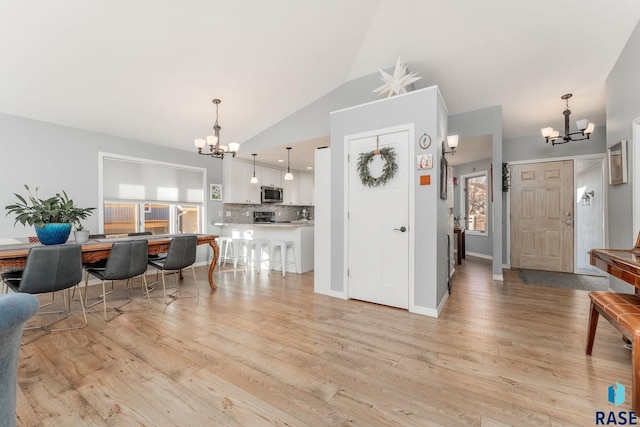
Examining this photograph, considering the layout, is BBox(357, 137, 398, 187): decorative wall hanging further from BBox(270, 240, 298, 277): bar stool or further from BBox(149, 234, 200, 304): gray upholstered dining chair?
BBox(149, 234, 200, 304): gray upholstered dining chair

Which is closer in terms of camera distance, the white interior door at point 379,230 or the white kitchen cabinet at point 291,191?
the white interior door at point 379,230

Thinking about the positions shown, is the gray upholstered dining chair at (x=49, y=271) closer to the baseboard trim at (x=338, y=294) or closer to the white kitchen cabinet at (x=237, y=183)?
the baseboard trim at (x=338, y=294)

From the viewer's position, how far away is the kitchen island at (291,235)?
198 inches

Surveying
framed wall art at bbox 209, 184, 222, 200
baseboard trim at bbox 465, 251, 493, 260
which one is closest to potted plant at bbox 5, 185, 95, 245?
framed wall art at bbox 209, 184, 222, 200

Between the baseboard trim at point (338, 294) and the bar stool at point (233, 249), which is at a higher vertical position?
the bar stool at point (233, 249)

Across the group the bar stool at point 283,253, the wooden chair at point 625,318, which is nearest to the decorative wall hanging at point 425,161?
the wooden chair at point 625,318

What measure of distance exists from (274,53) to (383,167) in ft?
7.10

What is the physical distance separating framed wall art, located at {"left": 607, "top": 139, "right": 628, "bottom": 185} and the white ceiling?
43.9 inches

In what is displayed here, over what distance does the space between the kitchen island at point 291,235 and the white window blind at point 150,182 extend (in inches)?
36.2

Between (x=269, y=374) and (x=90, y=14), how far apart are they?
3.69 m

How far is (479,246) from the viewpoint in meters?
6.62

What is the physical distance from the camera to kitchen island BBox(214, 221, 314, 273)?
16.5 ft

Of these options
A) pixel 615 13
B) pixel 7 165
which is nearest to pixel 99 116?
A: pixel 7 165

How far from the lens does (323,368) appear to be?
6.31ft
